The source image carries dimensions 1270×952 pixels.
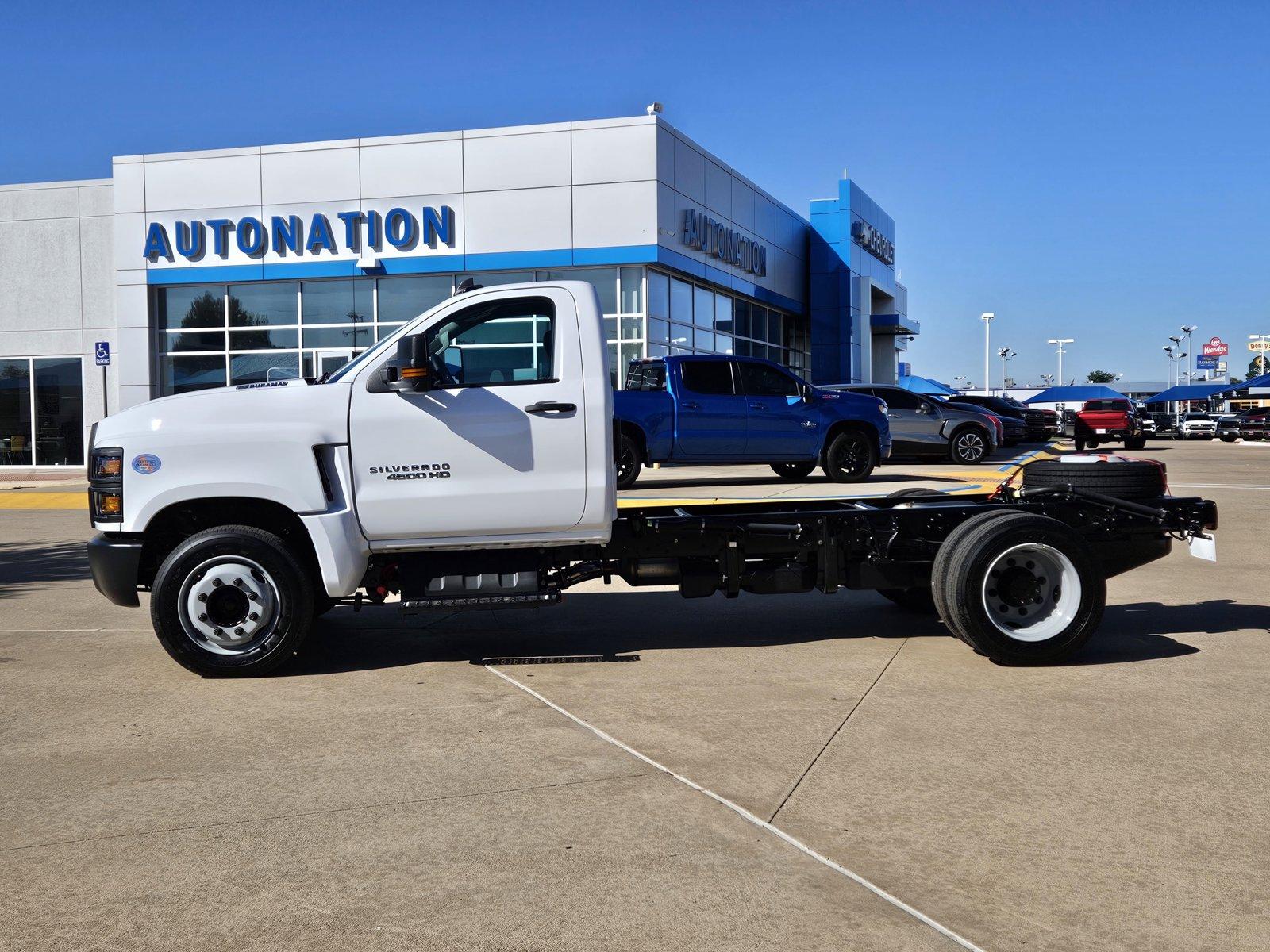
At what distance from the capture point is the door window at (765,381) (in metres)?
17.2

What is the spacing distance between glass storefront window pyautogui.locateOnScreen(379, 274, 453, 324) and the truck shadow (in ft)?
61.6

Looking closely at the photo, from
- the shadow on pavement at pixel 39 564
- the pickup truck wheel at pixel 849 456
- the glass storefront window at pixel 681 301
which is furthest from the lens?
the glass storefront window at pixel 681 301

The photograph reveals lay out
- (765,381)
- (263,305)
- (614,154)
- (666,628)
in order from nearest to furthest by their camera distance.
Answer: (666,628), (765,381), (614,154), (263,305)

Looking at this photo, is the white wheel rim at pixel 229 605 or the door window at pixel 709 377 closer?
the white wheel rim at pixel 229 605

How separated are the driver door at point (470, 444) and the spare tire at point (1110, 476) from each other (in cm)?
323

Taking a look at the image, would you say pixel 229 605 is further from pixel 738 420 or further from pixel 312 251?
pixel 312 251

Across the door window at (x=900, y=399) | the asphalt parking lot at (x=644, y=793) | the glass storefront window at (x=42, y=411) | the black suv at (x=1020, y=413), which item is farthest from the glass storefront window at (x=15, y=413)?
the black suv at (x=1020, y=413)

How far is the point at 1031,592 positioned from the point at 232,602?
4639mm

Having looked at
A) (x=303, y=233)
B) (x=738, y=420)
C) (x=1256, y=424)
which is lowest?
(x=738, y=420)

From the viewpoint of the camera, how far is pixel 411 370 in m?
6.58

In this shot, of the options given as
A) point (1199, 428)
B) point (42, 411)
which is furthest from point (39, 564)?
point (1199, 428)

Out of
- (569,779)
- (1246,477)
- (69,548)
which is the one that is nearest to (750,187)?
(1246,477)

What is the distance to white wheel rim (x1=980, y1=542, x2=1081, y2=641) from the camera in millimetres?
6871

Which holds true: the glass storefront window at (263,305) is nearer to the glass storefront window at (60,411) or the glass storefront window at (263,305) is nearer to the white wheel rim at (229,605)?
Result: the glass storefront window at (60,411)
